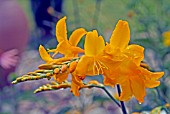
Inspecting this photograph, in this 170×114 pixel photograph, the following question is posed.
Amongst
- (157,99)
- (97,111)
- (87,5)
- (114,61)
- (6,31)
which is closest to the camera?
(114,61)

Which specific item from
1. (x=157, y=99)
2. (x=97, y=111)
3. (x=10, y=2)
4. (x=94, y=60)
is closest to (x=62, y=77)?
(x=94, y=60)

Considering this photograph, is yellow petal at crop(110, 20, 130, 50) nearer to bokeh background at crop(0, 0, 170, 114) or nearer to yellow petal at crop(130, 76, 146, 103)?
yellow petal at crop(130, 76, 146, 103)

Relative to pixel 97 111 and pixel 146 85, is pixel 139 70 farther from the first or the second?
pixel 97 111

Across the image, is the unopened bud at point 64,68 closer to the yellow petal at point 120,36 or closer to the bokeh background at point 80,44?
the yellow petal at point 120,36

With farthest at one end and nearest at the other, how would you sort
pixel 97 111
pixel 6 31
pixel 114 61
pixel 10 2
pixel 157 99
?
1. pixel 10 2
2. pixel 6 31
3. pixel 97 111
4. pixel 157 99
5. pixel 114 61

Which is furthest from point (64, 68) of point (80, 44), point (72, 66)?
point (80, 44)
